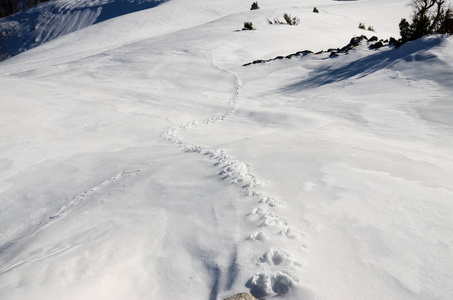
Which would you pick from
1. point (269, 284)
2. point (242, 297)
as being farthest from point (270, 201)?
point (242, 297)

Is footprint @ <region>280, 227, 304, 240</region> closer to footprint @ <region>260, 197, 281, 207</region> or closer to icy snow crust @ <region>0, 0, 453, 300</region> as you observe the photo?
icy snow crust @ <region>0, 0, 453, 300</region>

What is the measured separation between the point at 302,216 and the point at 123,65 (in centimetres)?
879

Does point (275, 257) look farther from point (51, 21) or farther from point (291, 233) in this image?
point (51, 21)

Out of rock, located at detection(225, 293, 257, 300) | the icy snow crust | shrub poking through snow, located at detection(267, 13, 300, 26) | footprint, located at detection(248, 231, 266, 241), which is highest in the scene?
shrub poking through snow, located at detection(267, 13, 300, 26)

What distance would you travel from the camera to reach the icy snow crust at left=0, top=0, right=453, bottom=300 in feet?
6.46

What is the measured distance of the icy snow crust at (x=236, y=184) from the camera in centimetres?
197

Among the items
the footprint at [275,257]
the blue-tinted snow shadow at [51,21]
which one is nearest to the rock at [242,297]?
the footprint at [275,257]

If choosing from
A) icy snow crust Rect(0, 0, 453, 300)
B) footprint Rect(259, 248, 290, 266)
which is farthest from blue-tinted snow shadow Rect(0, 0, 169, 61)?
footprint Rect(259, 248, 290, 266)

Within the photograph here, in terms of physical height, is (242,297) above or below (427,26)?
below

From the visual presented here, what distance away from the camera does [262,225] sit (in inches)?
96.1

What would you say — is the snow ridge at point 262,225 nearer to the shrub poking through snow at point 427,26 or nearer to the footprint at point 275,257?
the footprint at point 275,257

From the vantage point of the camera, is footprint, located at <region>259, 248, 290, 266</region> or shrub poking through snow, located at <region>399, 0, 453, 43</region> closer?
footprint, located at <region>259, 248, 290, 266</region>

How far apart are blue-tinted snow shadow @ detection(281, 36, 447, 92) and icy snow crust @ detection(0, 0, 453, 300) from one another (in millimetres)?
48

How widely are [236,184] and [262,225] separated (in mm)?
773
